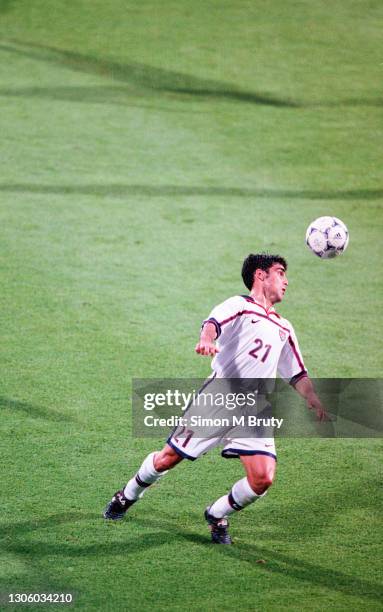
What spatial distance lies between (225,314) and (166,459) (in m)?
0.96

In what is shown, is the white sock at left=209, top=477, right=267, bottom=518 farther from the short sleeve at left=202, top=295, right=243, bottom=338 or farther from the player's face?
the player's face

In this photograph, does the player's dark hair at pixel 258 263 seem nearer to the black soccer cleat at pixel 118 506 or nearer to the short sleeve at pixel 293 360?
the short sleeve at pixel 293 360

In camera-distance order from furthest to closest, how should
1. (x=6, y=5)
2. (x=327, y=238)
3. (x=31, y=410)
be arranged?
(x=6, y=5), (x=31, y=410), (x=327, y=238)

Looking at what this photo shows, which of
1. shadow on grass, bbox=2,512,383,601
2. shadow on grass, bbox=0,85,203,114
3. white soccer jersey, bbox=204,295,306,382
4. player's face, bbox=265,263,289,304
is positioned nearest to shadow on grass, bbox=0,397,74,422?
shadow on grass, bbox=2,512,383,601

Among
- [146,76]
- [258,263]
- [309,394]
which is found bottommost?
[309,394]

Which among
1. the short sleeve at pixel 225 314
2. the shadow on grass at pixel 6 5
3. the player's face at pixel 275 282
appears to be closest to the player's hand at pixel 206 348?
the short sleeve at pixel 225 314

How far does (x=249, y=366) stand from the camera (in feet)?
20.0

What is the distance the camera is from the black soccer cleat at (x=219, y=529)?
623cm

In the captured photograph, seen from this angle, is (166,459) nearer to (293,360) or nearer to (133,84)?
(293,360)

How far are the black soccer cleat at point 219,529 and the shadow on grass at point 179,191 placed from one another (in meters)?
7.48

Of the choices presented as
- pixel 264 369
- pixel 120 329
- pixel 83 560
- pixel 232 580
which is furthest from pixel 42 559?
pixel 120 329

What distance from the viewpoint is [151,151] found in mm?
14688

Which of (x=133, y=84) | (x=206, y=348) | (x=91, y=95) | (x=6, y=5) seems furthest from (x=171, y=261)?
(x=6, y=5)

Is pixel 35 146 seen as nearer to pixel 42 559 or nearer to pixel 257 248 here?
pixel 257 248
